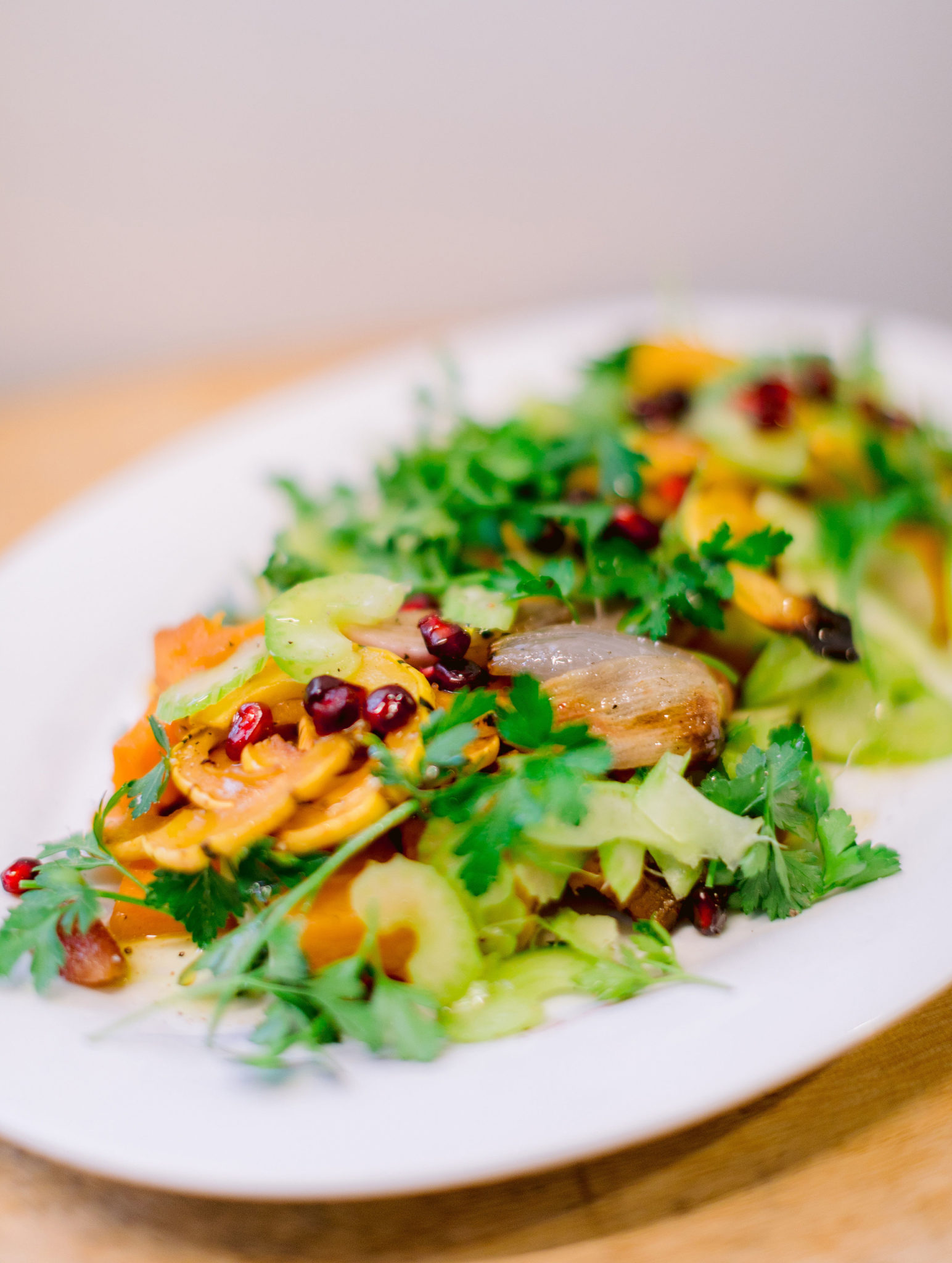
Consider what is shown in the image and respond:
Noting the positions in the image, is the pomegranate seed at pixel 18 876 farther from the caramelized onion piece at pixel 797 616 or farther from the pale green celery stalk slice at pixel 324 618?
the caramelized onion piece at pixel 797 616

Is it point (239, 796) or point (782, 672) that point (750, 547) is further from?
point (239, 796)

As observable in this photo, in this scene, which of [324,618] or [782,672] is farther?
[782,672]

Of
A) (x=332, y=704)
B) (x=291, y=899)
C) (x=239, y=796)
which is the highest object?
(x=332, y=704)

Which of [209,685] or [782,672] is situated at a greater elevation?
[209,685]

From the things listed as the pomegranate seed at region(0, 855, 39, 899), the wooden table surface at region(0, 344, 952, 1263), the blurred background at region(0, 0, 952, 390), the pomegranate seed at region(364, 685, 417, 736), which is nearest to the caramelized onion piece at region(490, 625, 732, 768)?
the pomegranate seed at region(364, 685, 417, 736)

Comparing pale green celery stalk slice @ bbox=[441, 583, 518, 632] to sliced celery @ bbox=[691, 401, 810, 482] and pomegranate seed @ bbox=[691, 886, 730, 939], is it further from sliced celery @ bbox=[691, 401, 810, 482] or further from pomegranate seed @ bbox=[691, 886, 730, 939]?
sliced celery @ bbox=[691, 401, 810, 482]

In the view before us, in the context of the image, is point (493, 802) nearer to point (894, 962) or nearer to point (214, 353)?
point (894, 962)

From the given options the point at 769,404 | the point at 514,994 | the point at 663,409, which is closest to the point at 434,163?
the point at 663,409

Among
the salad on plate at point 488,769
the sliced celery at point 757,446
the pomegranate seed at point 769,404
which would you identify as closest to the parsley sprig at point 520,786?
the salad on plate at point 488,769
